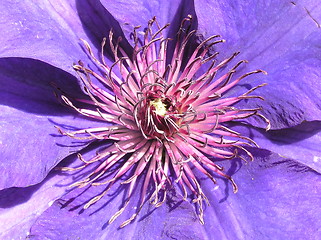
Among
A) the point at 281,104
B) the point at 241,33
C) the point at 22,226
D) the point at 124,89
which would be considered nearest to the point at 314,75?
the point at 281,104

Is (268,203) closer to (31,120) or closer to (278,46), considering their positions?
(278,46)

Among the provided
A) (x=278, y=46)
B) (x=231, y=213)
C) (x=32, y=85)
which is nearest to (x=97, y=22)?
(x=32, y=85)

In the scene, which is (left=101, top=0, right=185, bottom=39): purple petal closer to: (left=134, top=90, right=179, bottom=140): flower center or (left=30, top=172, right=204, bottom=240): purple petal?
(left=134, top=90, right=179, bottom=140): flower center

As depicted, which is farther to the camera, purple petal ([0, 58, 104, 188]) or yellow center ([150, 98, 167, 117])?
yellow center ([150, 98, 167, 117])

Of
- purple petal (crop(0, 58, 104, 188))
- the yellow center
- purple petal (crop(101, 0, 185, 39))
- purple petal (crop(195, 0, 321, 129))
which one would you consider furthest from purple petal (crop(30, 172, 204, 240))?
purple petal (crop(101, 0, 185, 39))

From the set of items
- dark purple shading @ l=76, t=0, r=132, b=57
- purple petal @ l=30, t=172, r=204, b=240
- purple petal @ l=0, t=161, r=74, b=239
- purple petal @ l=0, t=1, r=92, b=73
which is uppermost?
dark purple shading @ l=76, t=0, r=132, b=57

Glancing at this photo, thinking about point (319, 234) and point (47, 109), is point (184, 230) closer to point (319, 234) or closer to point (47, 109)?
point (319, 234)

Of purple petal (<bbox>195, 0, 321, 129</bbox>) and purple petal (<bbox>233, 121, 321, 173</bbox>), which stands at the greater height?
purple petal (<bbox>195, 0, 321, 129</bbox>)
